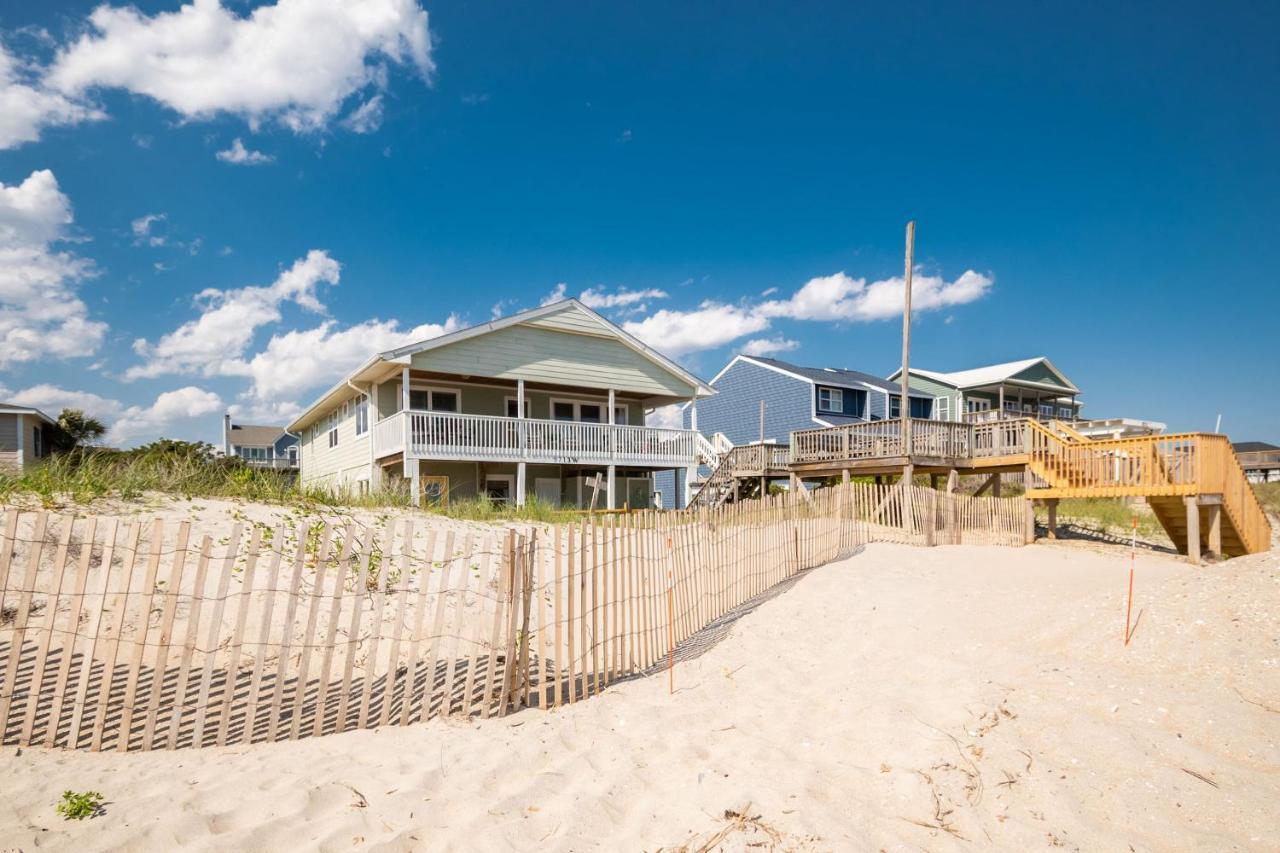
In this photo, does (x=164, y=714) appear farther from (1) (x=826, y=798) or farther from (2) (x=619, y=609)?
(1) (x=826, y=798)

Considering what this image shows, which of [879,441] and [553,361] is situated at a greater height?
[553,361]

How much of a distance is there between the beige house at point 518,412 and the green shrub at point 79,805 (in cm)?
1479

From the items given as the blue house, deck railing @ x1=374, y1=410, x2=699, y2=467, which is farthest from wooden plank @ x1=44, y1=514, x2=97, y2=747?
the blue house

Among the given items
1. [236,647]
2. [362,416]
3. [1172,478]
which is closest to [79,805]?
[236,647]

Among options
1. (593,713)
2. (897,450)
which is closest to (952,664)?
(593,713)

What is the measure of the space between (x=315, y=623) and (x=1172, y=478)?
713 inches

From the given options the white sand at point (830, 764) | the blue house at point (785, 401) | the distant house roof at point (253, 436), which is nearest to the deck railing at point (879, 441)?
the blue house at point (785, 401)

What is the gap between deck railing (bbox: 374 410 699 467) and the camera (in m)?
18.8

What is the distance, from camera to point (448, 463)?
847 inches

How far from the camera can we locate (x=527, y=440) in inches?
812

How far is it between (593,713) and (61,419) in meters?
39.0

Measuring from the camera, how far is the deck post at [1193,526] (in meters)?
15.8

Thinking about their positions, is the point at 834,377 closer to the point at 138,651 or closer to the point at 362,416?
the point at 362,416

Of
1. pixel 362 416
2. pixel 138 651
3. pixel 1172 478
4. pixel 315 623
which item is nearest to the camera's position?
pixel 138 651
